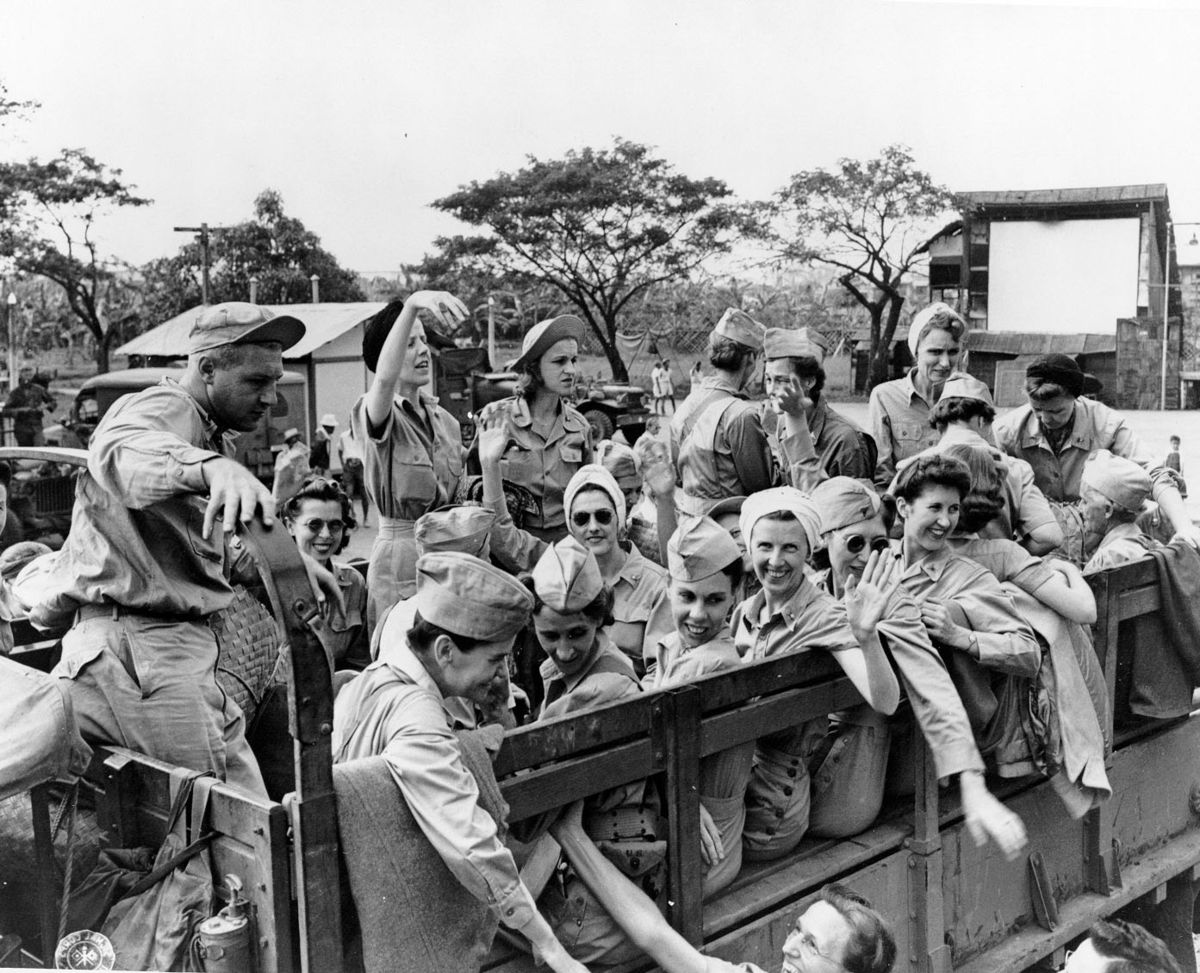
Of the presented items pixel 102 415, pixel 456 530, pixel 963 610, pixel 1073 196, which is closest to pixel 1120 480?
pixel 963 610

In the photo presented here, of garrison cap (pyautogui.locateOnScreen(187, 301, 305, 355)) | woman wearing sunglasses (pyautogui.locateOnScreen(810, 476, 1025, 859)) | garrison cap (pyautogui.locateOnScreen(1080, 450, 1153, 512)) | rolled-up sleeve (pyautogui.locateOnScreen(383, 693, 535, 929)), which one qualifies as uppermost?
garrison cap (pyautogui.locateOnScreen(187, 301, 305, 355))

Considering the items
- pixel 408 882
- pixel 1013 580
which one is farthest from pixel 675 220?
pixel 408 882

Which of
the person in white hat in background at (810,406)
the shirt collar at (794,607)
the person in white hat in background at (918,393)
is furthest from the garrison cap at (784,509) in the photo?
the person in white hat in background at (918,393)

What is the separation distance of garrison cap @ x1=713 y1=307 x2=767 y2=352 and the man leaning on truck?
254 cm

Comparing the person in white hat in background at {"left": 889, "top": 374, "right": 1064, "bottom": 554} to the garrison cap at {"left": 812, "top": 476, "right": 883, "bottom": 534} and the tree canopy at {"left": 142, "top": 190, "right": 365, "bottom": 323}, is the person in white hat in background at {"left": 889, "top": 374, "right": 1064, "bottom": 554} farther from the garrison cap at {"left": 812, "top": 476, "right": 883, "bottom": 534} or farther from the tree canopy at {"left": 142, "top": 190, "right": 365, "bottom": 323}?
the tree canopy at {"left": 142, "top": 190, "right": 365, "bottom": 323}

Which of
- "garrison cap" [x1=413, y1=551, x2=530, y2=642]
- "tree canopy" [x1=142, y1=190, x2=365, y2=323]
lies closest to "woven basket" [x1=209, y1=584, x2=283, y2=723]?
"garrison cap" [x1=413, y1=551, x2=530, y2=642]

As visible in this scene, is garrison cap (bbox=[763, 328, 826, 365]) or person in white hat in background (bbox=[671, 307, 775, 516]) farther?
person in white hat in background (bbox=[671, 307, 775, 516])

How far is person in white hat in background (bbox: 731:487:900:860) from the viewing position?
3394 millimetres

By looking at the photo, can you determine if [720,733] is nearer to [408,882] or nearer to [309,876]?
[408,882]

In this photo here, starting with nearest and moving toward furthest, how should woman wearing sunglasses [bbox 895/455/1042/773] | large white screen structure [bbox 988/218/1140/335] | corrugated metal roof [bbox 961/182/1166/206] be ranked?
woman wearing sunglasses [bbox 895/455/1042/773], corrugated metal roof [bbox 961/182/1166/206], large white screen structure [bbox 988/218/1140/335]

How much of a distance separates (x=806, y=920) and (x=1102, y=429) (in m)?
3.06

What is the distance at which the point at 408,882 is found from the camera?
244 centimetres

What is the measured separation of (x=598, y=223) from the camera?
24594 millimetres

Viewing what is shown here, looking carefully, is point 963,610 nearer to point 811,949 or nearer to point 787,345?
point 811,949
